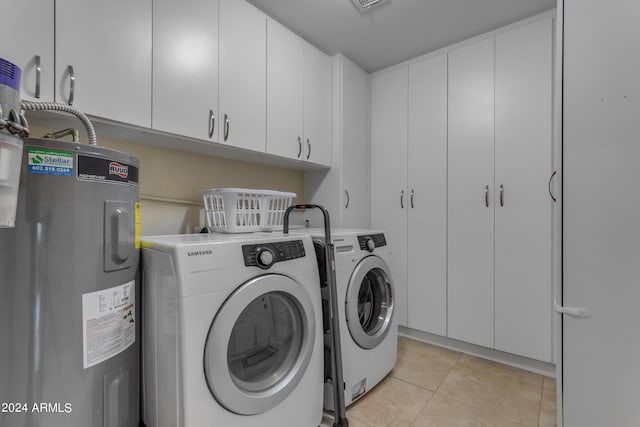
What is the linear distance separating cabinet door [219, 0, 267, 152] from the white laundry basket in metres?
0.33

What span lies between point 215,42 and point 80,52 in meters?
0.66

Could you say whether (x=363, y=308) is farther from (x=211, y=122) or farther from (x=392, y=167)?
(x=211, y=122)

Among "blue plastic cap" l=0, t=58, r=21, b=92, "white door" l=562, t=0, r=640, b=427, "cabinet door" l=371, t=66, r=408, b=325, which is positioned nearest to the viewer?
"blue plastic cap" l=0, t=58, r=21, b=92

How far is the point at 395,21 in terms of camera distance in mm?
2018

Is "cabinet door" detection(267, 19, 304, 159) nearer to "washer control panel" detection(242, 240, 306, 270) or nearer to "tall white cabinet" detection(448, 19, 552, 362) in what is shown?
"washer control panel" detection(242, 240, 306, 270)

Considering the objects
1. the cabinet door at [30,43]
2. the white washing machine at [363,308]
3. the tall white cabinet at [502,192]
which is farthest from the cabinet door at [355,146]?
the cabinet door at [30,43]

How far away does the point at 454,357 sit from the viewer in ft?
7.23

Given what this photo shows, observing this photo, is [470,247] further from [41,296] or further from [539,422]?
[41,296]

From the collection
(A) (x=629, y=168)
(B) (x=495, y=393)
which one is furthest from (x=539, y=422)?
(A) (x=629, y=168)

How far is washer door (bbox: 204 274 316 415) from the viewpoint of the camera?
1033 mm

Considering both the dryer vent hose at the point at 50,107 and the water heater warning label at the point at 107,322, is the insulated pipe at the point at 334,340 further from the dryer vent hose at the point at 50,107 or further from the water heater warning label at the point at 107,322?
the dryer vent hose at the point at 50,107

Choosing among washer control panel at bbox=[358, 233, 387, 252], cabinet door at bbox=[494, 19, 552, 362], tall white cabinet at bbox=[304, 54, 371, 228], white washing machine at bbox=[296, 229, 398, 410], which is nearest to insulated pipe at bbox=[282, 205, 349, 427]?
white washing machine at bbox=[296, 229, 398, 410]

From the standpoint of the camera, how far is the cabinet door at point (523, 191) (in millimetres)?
1931

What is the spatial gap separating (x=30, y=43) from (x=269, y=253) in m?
1.13
